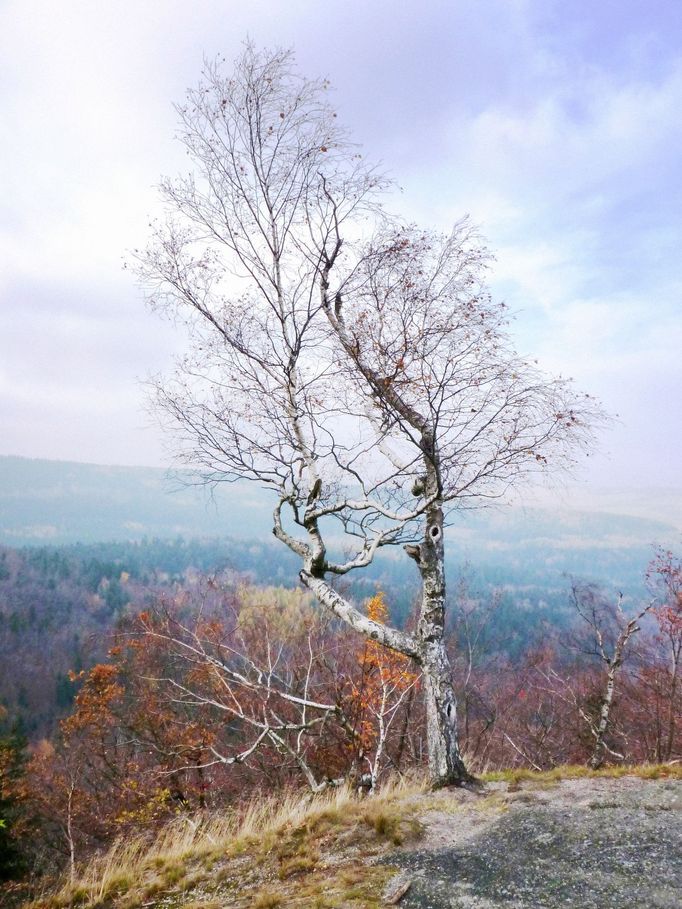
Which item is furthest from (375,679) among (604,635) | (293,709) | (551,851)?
(551,851)

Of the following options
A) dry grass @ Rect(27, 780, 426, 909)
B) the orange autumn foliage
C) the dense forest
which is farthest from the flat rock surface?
the orange autumn foliage

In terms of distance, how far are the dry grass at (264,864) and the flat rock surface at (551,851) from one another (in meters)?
0.39

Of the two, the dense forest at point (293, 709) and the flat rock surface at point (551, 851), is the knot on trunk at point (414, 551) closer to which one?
A: the dense forest at point (293, 709)

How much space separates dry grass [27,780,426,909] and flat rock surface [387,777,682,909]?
1.28 feet

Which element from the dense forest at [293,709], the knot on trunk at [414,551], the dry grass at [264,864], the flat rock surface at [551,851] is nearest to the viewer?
the flat rock surface at [551,851]

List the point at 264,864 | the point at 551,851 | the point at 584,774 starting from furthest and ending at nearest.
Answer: the point at 584,774, the point at 264,864, the point at 551,851

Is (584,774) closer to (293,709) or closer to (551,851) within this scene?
(551,851)

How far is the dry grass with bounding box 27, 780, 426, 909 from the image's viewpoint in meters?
4.34

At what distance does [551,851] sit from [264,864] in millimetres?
2493

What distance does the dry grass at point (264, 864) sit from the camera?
4336mm

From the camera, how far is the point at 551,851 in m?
4.54

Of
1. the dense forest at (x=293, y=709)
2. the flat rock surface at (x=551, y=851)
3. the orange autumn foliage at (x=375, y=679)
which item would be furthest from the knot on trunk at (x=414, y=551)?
the orange autumn foliage at (x=375, y=679)

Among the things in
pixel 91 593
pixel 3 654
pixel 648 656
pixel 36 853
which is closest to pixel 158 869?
pixel 648 656

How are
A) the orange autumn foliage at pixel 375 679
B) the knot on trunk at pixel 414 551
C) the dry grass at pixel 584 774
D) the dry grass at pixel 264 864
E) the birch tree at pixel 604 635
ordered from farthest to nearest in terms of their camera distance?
the orange autumn foliage at pixel 375 679 < the birch tree at pixel 604 635 < the knot on trunk at pixel 414 551 < the dry grass at pixel 584 774 < the dry grass at pixel 264 864
